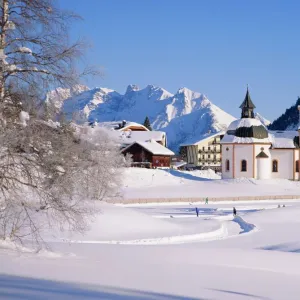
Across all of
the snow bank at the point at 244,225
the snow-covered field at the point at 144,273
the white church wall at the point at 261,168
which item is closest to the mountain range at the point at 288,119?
the white church wall at the point at 261,168

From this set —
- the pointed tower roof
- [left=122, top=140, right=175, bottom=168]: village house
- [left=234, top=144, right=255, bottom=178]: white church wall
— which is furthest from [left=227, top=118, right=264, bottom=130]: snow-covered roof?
Answer: [left=122, top=140, right=175, bottom=168]: village house

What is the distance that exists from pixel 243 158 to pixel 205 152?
5532cm

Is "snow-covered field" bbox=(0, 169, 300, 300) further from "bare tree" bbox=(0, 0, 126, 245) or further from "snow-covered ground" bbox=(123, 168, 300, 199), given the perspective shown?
"snow-covered ground" bbox=(123, 168, 300, 199)

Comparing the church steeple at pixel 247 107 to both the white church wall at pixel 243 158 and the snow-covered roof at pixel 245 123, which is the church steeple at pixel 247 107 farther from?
the white church wall at pixel 243 158

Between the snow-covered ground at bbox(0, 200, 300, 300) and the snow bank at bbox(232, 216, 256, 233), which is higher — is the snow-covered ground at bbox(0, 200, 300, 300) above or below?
above

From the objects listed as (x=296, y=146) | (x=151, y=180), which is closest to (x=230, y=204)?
(x=151, y=180)

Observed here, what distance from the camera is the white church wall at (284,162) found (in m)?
69.4

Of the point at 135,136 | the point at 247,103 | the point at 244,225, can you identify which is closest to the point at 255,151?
the point at 247,103

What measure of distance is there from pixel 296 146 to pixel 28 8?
63.4 meters

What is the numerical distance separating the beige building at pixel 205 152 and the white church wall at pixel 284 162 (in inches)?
2030

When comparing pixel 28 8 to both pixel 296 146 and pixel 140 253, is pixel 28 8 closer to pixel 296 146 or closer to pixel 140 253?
pixel 140 253

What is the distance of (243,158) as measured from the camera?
68.1m

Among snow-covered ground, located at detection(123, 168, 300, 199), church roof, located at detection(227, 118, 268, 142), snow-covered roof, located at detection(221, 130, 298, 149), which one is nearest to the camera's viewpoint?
snow-covered ground, located at detection(123, 168, 300, 199)

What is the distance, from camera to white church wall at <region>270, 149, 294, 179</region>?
228 ft
